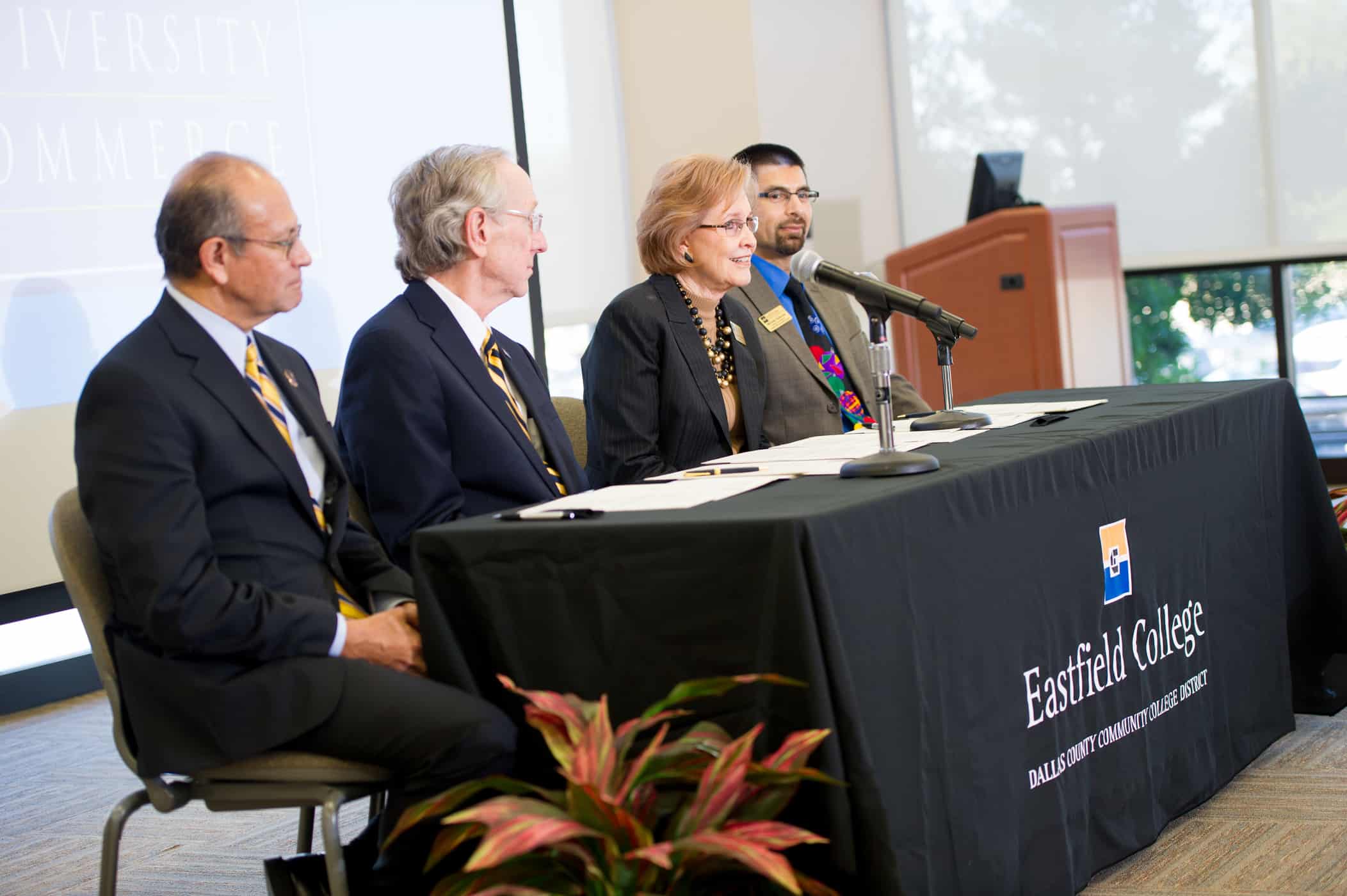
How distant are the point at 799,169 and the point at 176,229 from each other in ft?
7.18

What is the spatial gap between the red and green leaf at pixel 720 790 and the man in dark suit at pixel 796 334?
164 cm

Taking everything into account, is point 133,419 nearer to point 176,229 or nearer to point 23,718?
point 176,229

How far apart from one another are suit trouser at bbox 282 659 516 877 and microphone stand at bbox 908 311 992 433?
1198 millimetres

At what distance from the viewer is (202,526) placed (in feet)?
5.80

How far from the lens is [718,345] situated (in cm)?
301

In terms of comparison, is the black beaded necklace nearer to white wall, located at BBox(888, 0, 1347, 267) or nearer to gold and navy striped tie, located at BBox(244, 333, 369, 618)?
gold and navy striped tie, located at BBox(244, 333, 369, 618)

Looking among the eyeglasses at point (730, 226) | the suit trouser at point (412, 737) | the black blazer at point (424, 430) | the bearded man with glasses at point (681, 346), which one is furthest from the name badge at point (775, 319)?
the suit trouser at point (412, 737)

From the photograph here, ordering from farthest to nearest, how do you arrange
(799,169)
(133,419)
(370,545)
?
(799,169)
(370,545)
(133,419)

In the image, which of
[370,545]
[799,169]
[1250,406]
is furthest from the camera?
[799,169]

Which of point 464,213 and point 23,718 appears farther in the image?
point 23,718

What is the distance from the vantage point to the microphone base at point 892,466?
1.96 m

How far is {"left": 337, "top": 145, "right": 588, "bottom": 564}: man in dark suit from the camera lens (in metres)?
2.19

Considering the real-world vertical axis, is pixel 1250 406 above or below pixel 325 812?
above

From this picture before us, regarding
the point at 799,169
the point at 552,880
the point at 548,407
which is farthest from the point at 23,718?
the point at 552,880
